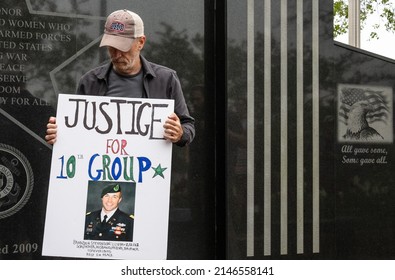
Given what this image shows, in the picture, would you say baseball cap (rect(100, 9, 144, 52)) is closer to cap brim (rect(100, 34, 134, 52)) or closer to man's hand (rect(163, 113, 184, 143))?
cap brim (rect(100, 34, 134, 52))

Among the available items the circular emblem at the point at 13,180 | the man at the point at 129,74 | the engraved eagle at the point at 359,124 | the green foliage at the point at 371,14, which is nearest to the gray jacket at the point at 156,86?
the man at the point at 129,74

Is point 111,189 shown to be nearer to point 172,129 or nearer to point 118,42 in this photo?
point 172,129

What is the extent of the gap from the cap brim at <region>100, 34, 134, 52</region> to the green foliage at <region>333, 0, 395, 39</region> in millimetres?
2498

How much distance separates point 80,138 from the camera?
4562 mm

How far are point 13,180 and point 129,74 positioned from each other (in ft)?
4.26

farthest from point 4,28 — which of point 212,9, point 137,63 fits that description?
point 212,9

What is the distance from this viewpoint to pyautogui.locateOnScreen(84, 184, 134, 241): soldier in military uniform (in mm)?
4531

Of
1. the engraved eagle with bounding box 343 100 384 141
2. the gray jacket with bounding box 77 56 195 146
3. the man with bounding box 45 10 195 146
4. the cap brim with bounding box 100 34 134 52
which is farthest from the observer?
the engraved eagle with bounding box 343 100 384 141

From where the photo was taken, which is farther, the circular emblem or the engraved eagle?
the engraved eagle

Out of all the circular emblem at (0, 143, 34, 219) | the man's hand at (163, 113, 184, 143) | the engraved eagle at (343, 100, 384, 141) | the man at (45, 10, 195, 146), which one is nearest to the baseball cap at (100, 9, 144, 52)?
the man at (45, 10, 195, 146)

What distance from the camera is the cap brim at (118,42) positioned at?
16.3 feet

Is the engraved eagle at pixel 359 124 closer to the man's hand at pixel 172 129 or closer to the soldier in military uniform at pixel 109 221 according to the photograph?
the man's hand at pixel 172 129

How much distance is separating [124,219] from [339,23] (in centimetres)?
336

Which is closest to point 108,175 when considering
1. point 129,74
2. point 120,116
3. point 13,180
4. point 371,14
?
point 120,116
